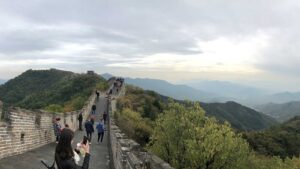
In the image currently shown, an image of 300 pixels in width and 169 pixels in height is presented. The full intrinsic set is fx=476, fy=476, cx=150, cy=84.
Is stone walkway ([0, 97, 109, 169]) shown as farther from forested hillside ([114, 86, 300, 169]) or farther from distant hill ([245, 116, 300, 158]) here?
distant hill ([245, 116, 300, 158])

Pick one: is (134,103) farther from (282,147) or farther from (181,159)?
(282,147)

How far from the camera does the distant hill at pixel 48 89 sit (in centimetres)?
6839

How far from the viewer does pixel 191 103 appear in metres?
37.9

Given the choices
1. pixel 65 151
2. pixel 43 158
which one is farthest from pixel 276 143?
pixel 65 151

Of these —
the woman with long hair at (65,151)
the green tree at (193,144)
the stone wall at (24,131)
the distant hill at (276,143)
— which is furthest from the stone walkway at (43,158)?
the distant hill at (276,143)

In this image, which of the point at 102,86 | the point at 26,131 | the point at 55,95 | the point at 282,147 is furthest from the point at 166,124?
the point at 282,147

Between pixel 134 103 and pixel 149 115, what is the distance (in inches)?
113

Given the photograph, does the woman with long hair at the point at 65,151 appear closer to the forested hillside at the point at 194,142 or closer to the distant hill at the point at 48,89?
the forested hillside at the point at 194,142

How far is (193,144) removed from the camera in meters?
29.9

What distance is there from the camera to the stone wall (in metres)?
15.6

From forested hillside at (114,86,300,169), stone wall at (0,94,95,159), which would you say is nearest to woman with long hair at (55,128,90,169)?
stone wall at (0,94,95,159)

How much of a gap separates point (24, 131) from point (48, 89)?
8876 cm

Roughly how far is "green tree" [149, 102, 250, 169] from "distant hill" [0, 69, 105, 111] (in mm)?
21001

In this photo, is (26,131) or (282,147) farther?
(282,147)
